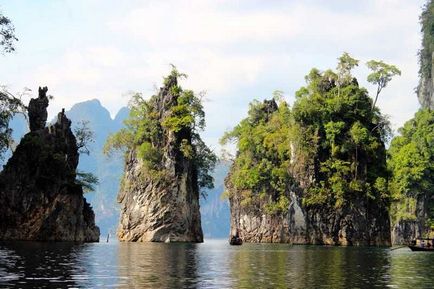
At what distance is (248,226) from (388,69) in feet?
146

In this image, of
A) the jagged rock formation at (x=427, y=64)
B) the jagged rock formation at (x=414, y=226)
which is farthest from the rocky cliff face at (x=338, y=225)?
the jagged rock formation at (x=427, y=64)

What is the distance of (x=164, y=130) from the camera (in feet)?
357

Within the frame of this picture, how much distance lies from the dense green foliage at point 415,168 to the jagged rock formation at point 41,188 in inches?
2426

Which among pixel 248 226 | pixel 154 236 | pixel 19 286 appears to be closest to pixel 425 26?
pixel 248 226

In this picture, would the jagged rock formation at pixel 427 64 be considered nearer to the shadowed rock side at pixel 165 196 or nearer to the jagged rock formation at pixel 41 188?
the shadowed rock side at pixel 165 196

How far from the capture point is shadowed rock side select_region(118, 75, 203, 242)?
102375mm

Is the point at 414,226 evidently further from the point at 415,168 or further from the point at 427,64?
the point at 427,64

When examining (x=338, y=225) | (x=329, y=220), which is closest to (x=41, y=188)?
(x=329, y=220)

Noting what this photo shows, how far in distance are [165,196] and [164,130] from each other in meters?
12.3

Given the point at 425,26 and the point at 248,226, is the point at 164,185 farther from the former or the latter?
the point at 425,26

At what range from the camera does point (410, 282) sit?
31.1 m

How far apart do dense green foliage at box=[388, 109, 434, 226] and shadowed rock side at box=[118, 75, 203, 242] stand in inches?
1562

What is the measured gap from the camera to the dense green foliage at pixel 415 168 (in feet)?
388

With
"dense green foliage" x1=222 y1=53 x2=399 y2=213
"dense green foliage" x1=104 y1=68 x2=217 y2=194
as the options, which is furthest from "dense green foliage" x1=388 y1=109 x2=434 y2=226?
"dense green foliage" x1=104 y1=68 x2=217 y2=194
